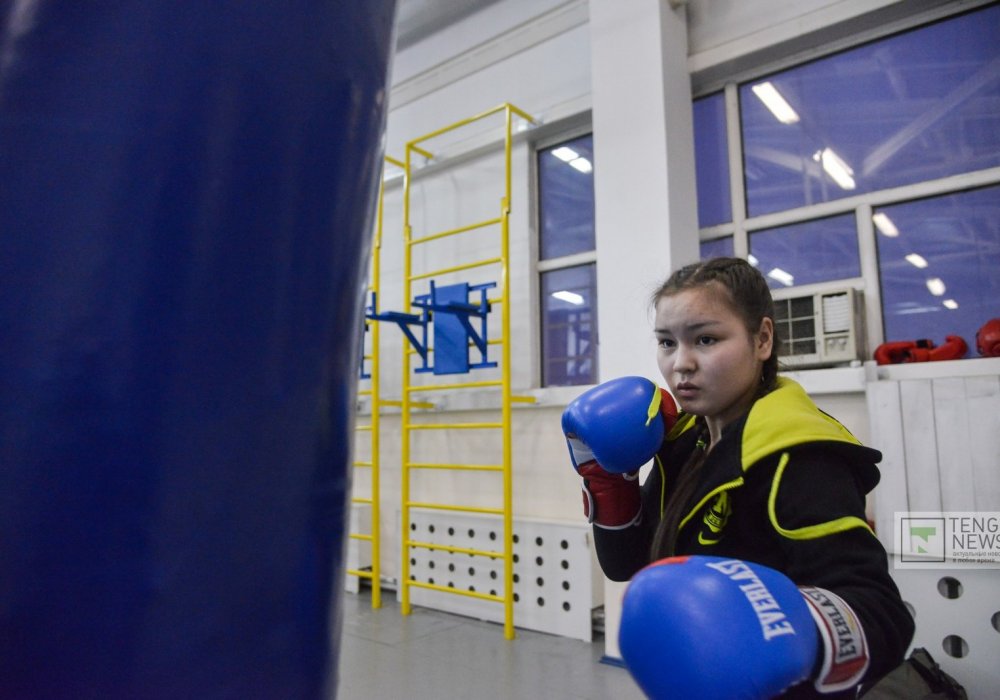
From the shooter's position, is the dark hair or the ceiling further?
the ceiling

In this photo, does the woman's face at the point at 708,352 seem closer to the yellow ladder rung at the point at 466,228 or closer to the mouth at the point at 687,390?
the mouth at the point at 687,390

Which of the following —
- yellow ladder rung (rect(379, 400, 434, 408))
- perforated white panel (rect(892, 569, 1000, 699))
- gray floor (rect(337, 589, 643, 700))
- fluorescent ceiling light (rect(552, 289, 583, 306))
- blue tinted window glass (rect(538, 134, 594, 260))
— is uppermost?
blue tinted window glass (rect(538, 134, 594, 260))

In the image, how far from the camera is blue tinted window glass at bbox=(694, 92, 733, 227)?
→ 3.10m

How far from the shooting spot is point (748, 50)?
2.91 m

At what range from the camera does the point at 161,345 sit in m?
0.48

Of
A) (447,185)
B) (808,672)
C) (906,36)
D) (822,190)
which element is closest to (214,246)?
(808,672)

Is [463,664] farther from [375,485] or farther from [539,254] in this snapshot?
[539,254]

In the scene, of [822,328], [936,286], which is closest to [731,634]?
[822,328]

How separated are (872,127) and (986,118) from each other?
0.38 m

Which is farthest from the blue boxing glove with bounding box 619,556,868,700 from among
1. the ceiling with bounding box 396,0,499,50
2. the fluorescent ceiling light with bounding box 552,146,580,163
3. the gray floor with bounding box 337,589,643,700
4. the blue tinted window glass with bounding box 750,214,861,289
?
the ceiling with bounding box 396,0,499,50

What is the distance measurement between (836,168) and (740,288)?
2.20m

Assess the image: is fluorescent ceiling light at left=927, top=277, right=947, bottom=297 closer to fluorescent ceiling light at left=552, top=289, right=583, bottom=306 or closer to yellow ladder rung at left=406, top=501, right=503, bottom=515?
fluorescent ceiling light at left=552, top=289, right=583, bottom=306

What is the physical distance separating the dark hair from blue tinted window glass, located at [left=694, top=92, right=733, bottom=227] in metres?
2.18

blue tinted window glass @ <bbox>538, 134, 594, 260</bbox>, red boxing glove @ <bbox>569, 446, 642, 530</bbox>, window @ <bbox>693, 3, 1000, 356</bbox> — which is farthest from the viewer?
blue tinted window glass @ <bbox>538, 134, 594, 260</bbox>
